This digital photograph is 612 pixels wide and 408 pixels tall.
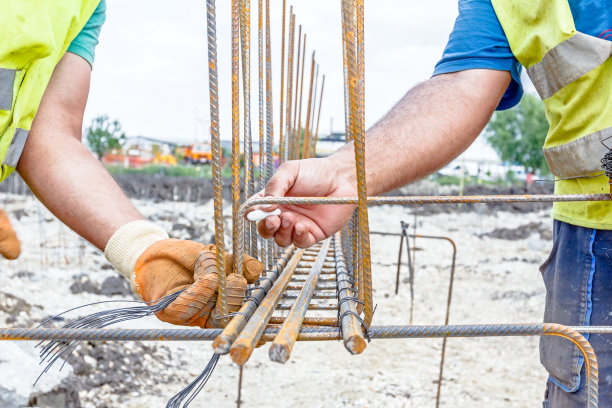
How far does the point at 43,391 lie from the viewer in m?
3.22

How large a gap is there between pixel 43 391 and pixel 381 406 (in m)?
2.37

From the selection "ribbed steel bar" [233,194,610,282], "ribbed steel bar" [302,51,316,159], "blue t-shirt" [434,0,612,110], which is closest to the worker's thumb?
"ribbed steel bar" [233,194,610,282]

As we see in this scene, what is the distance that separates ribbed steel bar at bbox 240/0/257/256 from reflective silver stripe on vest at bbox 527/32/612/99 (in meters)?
0.78

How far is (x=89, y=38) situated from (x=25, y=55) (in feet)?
1.31

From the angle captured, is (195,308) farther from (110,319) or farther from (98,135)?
→ (98,135)

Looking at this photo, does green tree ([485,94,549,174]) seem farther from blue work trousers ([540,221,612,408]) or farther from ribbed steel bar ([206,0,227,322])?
ribbed steel bar ([206,0,227,322])

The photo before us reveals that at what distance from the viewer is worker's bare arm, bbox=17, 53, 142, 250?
158 cm

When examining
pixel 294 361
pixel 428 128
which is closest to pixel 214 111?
pixel 428 128

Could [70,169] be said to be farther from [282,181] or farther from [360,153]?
[360,153]

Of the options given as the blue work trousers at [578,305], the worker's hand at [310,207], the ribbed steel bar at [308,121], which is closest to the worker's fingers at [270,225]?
the worker's hand at [310,207]

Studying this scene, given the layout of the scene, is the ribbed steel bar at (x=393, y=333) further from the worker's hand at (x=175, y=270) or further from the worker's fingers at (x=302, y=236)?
the worker's fingers at (x=302, y=236)

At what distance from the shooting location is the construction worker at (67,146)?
4.32 feet

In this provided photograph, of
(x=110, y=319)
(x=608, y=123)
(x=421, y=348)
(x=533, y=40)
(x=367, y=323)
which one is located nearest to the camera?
(x=367, y=323)

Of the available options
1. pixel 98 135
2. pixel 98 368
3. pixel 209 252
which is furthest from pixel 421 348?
pixel 98 135
